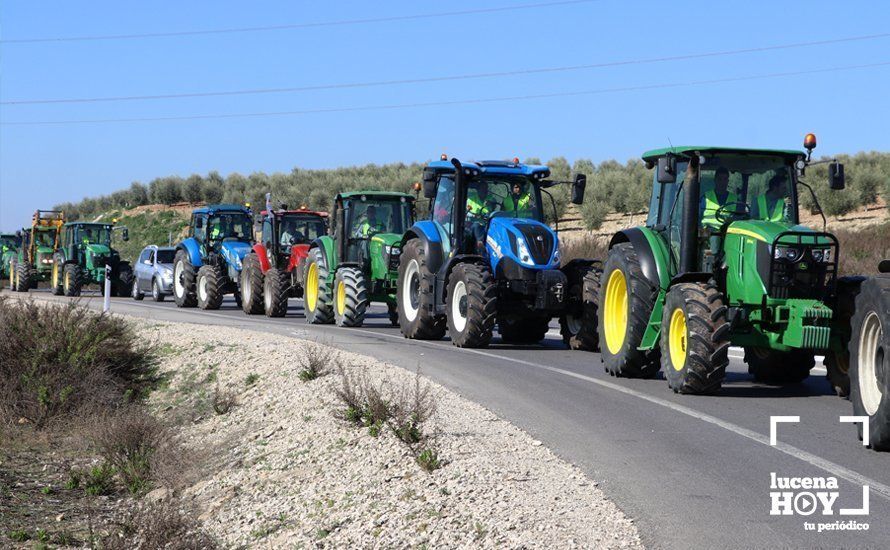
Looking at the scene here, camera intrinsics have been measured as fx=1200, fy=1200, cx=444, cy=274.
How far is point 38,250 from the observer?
43312 mm

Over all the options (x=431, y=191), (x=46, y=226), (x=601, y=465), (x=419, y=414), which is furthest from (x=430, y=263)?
(x=46, y=226)

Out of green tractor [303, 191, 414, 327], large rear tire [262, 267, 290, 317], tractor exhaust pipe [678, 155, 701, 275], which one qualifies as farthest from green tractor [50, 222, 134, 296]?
tractor exhaust pipe [678, 155, 701, 275]

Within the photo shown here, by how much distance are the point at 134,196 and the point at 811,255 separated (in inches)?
3072

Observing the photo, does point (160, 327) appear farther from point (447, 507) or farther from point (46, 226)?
point (46, 226)

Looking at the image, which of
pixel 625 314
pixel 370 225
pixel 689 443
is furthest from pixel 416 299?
pixel 689 443

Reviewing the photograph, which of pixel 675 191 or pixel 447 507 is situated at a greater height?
pixel 675 191

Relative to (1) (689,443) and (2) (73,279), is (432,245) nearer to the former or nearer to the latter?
(1) (689,443)

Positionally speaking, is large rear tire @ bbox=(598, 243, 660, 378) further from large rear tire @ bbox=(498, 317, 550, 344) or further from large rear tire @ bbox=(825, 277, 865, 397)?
large rear tire @ bbox=(498, 317, 550, 344)

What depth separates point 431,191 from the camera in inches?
742

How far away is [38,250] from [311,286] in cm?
2175

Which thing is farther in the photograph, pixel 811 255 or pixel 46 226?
pixel 46 226

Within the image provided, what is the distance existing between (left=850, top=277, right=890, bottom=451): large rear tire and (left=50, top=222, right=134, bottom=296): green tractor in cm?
3115

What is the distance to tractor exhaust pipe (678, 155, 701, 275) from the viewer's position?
12.7 meters

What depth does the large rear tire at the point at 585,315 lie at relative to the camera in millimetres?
17562
